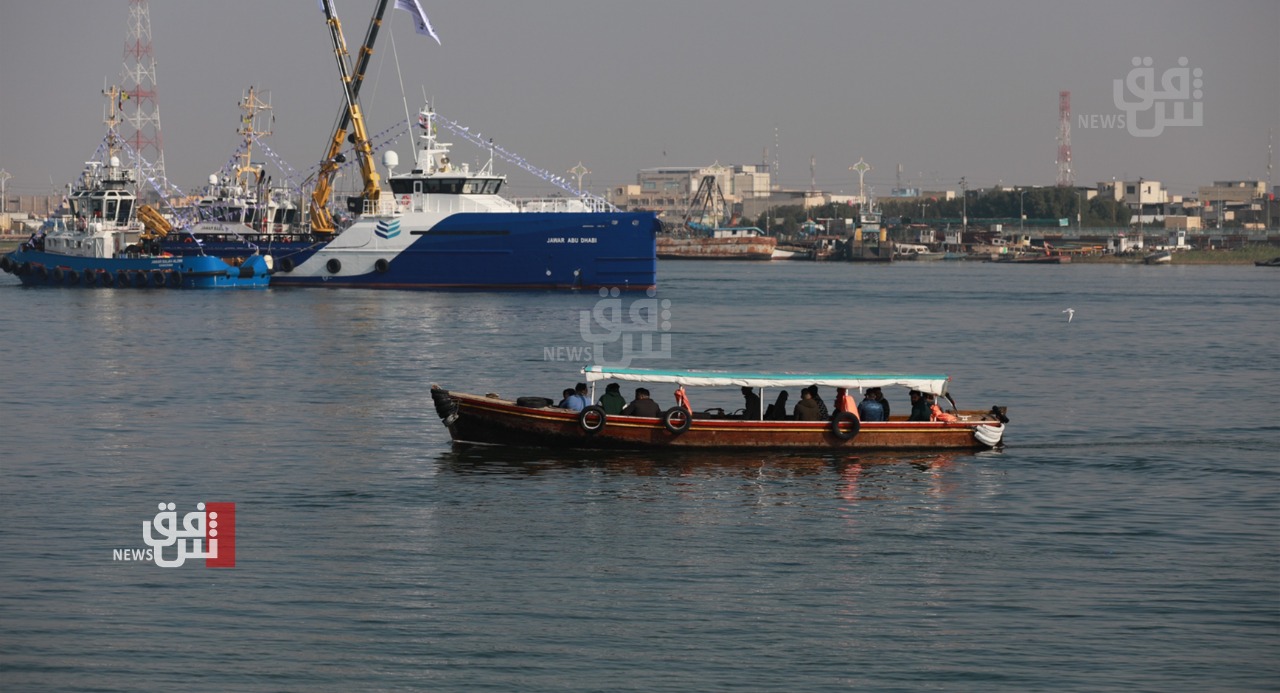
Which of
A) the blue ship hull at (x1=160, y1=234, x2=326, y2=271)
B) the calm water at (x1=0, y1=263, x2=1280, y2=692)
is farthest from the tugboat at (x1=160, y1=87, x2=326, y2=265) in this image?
the calm water at (x1=0, y1=263, x2=1280, y2=692)

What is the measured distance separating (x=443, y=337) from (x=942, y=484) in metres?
40.0

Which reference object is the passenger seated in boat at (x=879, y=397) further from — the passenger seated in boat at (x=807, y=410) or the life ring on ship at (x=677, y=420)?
the life ring on ship at (x=677, y=420)

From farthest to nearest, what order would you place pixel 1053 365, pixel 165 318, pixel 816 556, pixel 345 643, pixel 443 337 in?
pixel 165 318 < pixel 443 337 < pixel 1053 365 < pixel 816 556 < pixel 345 643

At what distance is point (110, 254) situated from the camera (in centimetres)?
10638

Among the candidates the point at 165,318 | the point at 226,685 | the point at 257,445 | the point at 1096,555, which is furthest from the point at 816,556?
the point at 165,318

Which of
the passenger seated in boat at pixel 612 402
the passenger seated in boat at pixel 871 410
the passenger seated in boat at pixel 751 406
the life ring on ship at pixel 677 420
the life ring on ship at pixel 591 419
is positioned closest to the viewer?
the life ring on ship at pixel 591 419

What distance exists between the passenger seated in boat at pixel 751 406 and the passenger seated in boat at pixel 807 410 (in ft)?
3.06

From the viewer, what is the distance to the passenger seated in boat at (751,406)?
3375cm

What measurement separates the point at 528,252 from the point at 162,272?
26487 mm

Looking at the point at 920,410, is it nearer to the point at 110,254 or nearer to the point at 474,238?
the point at 474,238

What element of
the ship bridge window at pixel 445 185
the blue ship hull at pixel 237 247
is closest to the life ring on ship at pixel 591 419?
the ship bridge window at pixel 445 185

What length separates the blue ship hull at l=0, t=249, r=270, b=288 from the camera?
4072 inches

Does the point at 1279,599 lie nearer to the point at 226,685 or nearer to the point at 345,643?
the point at 345,643

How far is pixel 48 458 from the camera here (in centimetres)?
3350
